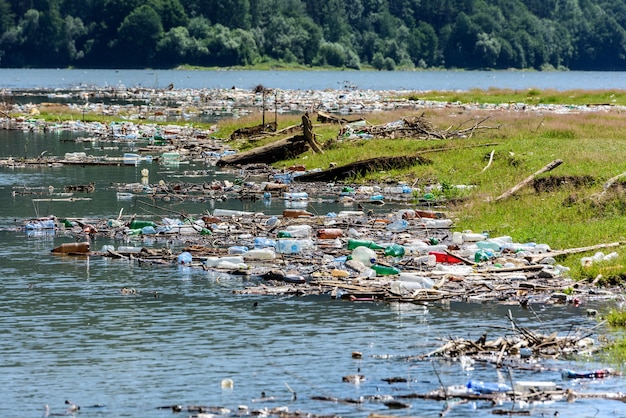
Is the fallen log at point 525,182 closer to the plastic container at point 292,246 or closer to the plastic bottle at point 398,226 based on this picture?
the plastic bottle at point 398,226

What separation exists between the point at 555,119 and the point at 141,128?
18133 mm

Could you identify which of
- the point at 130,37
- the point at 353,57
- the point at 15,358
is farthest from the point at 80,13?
the point at 15,358

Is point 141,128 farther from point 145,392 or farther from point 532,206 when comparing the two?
point 145,392

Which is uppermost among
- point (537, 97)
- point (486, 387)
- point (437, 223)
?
point (537, 97)

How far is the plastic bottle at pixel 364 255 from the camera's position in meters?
18.5

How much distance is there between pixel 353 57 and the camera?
16850cm

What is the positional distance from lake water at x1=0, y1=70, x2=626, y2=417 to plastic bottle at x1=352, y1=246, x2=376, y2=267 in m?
1.88

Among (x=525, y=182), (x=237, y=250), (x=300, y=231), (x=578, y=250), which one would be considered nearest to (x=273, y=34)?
(x=525, y=182)

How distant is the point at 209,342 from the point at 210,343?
5 centimetres

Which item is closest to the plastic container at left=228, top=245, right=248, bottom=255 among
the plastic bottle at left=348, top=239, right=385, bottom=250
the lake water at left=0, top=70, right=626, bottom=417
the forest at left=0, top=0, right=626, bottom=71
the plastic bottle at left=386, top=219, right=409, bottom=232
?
the lake water at left=0, top=70, right=626, bottom=417

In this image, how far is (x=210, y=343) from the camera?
579 inches

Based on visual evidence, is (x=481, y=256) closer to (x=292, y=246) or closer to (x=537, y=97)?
(x=292, y=246)

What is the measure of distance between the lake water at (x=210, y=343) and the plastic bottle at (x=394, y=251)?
2662 mm

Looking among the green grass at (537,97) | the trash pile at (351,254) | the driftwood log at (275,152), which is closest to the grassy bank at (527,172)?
the driftwood log at (275,152)
